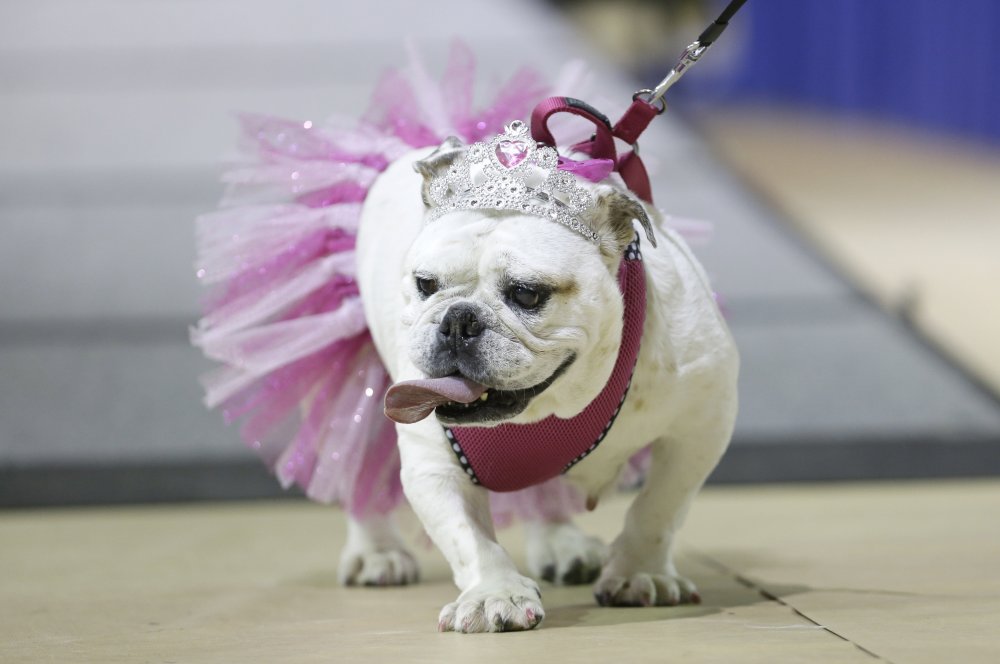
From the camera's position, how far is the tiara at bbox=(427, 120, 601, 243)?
2.12 metres

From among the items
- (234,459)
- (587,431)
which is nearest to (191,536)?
(234,459)

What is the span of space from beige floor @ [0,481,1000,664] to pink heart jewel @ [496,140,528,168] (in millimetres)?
695

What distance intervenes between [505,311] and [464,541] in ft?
1.32

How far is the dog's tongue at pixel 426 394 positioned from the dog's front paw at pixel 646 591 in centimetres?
53

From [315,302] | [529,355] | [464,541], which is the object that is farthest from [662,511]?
[315,302]

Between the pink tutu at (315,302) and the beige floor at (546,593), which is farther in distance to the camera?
the pink tutu at (315,302)

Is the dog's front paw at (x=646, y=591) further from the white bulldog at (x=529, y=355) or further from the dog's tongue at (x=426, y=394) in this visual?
the dog's tongue at (x=426, y=394)

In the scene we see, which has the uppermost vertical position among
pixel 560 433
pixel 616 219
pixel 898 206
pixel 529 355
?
pixel 898 206

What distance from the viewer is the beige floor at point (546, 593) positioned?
2.00m

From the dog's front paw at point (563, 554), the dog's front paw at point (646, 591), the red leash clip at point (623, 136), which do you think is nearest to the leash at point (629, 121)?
the red leash clip at point (623, 136)

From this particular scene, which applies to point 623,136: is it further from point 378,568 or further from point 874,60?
point 874,60

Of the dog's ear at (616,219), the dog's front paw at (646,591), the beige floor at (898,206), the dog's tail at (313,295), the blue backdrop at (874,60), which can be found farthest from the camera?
the blue backdrop at (874,60)

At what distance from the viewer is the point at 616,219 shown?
2180 mm

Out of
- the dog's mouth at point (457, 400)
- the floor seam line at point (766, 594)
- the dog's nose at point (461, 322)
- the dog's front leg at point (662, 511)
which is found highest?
the dog's nose at point (461, 322)
